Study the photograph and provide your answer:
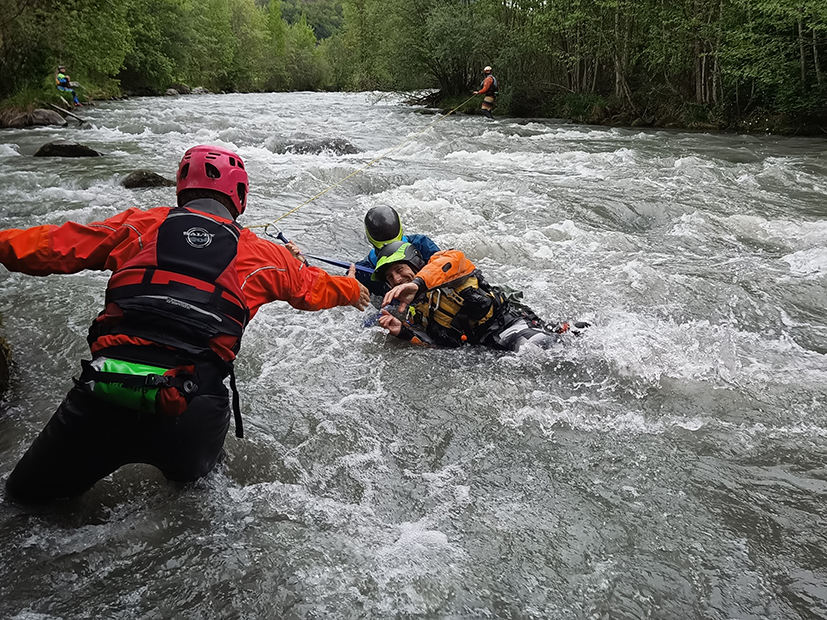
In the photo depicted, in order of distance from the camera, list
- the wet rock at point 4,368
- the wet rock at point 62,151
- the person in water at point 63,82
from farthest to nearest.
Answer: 1. the person in water at point 63,82
2. the wet rock at point 62,151
3. the wet rock at point 4,368

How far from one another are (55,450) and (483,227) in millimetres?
6466

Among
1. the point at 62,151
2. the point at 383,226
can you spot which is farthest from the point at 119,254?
the point at 62,151

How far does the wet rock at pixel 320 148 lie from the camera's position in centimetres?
1483

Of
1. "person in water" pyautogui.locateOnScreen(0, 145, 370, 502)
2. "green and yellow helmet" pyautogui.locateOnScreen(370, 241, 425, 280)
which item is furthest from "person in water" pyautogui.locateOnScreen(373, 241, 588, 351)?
"person in water" pyautogui.locateOnScreen(0, 145, 370, 502)

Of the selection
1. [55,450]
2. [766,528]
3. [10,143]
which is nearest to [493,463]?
[766,528]

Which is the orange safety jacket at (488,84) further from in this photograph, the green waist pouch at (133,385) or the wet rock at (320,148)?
the green waist pouch at (133,385)

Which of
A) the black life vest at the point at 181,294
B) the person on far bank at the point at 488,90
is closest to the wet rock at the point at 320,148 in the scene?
the person on far bank at the point at 488,90

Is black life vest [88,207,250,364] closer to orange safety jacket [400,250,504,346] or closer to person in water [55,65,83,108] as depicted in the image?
orange safety jacket [400,250,504,346]

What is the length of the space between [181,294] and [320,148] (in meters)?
13.1

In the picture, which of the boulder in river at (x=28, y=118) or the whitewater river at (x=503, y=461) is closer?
the whitewater river at (x=503, y=461)

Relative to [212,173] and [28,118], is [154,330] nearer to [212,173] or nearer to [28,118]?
[212,173]

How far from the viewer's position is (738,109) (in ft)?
61.1

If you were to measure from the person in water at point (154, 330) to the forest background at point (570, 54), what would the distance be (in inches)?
644

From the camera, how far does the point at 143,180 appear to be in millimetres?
10133
